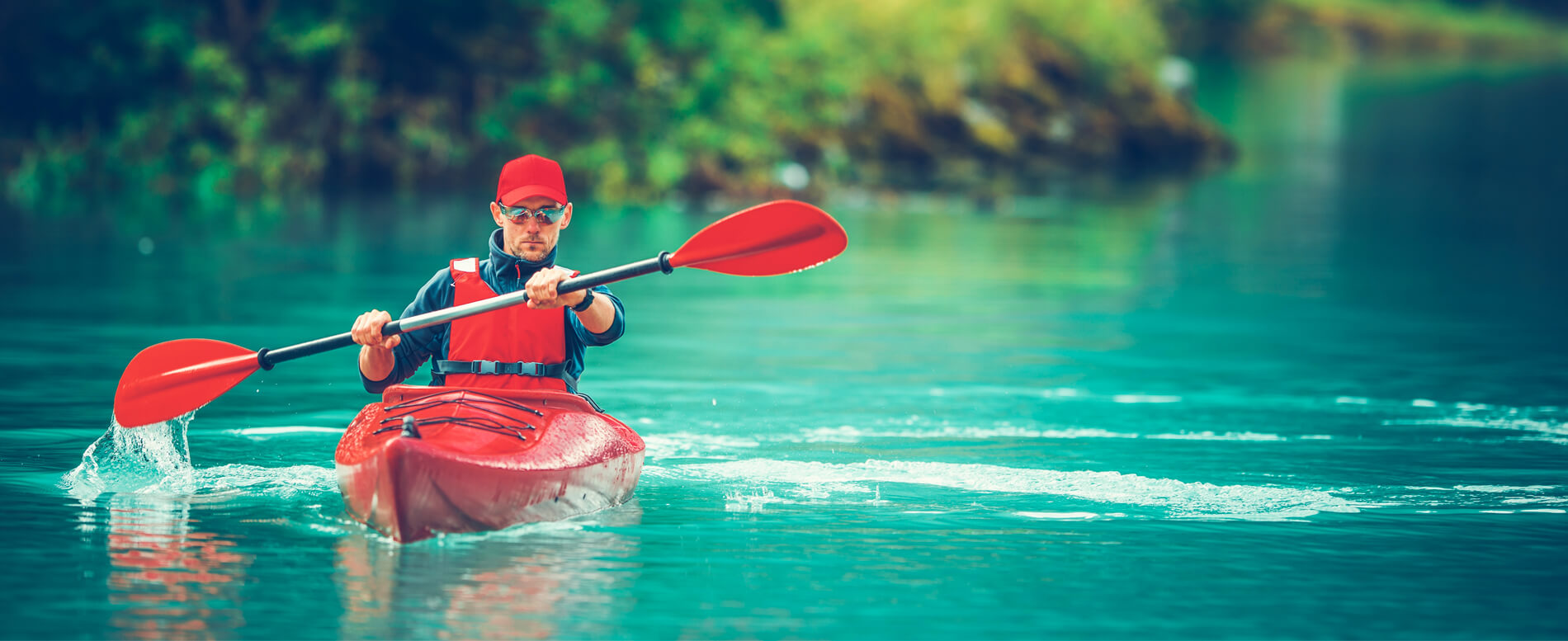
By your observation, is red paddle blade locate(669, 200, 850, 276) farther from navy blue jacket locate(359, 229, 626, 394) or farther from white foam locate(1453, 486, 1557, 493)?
white foam locate(1453, 486, 1557, 493)

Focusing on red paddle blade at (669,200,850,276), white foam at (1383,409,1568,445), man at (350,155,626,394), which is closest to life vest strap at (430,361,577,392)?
man at (350,155,626,394)

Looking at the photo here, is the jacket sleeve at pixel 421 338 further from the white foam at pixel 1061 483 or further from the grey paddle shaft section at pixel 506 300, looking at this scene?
the white foam at pixel 1061 483

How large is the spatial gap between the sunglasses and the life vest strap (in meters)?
0.47

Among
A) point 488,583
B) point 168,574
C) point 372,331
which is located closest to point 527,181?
point 372,331

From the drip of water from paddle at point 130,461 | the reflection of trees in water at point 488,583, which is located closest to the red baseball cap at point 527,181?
the reflection of trees in water at point 488,583

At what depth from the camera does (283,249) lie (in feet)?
52.4

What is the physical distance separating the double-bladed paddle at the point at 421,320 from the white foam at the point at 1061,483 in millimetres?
776

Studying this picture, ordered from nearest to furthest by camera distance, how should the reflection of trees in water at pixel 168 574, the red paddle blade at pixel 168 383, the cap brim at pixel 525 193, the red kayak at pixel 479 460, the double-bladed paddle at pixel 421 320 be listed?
1. the reflection of trees in water at pixel 168 574
2. the red kayak at pixel 479 460
3. the cap brim at pixel 525 193
4. the double-bladed paddle at pixel 421 320
5. the red paddle blade at pixel 168 383

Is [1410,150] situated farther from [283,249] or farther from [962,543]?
[962,543]

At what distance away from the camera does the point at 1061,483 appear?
6.76 m

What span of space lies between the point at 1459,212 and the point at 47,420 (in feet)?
66.3

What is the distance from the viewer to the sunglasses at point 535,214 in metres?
5.98

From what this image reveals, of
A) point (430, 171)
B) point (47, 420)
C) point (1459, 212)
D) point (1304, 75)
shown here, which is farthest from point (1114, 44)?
point (1304, 75)

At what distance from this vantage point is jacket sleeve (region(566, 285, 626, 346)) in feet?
19.7
